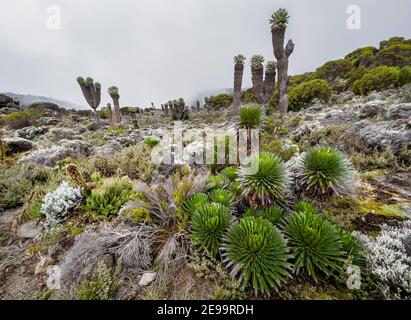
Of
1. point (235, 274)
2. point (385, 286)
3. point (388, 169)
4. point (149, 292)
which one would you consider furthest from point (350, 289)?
point (388, 169)

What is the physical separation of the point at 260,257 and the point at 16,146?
36.0 feet

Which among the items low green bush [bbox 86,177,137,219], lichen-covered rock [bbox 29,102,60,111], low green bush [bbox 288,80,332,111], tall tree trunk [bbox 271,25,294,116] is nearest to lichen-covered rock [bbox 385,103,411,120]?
tall tree trunk [bbox 271,25,294,116]

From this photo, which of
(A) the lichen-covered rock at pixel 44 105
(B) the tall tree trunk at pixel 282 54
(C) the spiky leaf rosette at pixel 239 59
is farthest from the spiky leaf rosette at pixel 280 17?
(A) the lichen-covered rock at pixel 44 105

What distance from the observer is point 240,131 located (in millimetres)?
4184

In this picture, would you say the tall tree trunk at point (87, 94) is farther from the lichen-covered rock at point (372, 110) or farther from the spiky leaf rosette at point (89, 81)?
the lichen-covered rock at point (372, 110)

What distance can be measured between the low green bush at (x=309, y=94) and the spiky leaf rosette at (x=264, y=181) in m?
16.4

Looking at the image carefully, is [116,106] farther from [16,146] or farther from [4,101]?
[4,101]

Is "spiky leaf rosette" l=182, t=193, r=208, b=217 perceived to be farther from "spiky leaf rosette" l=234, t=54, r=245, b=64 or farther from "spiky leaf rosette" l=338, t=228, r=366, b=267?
"spiky leaf rosette" l=234, t=54, r=245, b=64

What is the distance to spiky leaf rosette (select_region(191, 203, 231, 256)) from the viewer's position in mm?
2217

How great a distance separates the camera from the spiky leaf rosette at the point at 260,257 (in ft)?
6.09

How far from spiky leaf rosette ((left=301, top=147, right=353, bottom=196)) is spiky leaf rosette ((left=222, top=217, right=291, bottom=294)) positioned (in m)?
1.05

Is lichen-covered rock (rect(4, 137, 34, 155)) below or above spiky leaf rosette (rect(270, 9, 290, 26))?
below

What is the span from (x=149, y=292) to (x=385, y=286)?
8.17ft

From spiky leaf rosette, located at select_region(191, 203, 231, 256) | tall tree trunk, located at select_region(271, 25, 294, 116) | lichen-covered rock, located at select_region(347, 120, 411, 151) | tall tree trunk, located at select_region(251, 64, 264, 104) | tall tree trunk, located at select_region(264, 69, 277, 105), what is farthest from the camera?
tall tree trunk, located at select_region(264, 69, 277, 105)
